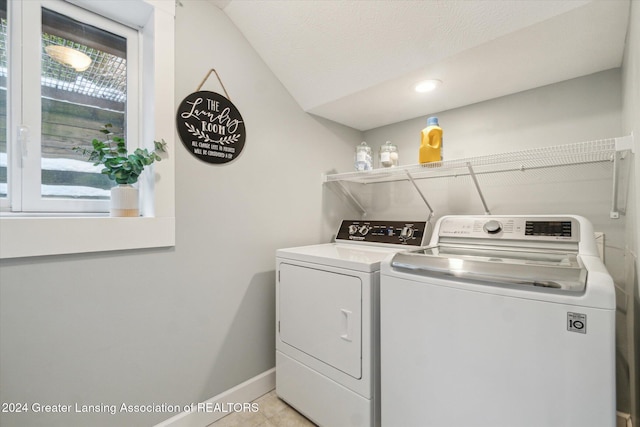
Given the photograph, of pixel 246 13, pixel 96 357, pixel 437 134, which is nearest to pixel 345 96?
pixel 437 134

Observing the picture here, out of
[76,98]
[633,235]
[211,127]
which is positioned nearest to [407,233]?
[633,235]

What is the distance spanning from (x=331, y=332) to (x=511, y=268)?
868 millimetres

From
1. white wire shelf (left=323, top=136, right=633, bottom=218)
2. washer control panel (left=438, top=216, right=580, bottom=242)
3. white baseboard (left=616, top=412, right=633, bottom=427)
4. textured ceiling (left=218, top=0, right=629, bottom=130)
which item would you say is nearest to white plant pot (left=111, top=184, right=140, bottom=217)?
textured ceiling (left=218, top=0, right=629, bottom=130)

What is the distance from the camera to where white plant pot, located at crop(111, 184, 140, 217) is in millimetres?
1297

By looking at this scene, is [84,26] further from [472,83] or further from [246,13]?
[472,83]

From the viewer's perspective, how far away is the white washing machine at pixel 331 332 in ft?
4.33

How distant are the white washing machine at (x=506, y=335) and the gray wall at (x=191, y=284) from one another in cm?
91

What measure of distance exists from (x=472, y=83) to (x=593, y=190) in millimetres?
862

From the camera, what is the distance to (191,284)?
152cm

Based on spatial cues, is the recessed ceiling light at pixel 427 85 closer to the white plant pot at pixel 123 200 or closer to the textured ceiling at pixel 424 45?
the textured ceiling at pixel 424 45

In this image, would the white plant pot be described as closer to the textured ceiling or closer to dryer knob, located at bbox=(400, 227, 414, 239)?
the textured ceiling

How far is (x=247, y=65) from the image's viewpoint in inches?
69.6

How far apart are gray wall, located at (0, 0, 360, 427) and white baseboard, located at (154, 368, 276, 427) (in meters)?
0.04

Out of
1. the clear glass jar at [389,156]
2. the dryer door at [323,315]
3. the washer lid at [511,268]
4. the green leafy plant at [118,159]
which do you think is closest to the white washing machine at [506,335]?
the washer lid at [511,268]
